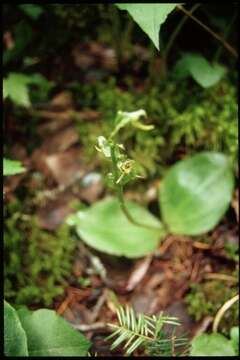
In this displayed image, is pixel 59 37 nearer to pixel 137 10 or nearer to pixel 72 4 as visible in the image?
pixel 72 4

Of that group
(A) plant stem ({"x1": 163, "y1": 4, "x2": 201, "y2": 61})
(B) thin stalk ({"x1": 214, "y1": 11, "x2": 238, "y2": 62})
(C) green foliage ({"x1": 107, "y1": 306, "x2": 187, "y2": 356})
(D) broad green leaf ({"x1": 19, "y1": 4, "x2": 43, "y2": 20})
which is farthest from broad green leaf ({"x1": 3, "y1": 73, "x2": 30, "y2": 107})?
(C) green foliage ({"x1": 107, "y1": 306, "x2": 187, "y2": 356})

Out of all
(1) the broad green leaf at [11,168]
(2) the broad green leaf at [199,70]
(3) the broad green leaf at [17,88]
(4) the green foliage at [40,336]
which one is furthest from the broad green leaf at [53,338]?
(2) the broad green leaf at [199,70]

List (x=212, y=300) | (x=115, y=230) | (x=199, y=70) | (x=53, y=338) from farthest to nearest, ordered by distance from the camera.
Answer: (x=199, y=70)
(x=115, y=230)
(x=212, y=300)
(x=53, y=338)

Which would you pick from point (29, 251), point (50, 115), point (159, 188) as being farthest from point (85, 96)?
point (29, 251)

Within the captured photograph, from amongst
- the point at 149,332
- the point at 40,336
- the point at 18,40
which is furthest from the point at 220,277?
the point at 18,40

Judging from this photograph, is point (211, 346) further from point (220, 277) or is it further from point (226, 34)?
point (226, 34)

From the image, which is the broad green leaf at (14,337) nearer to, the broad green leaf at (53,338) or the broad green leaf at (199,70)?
the broad green leaf at (53,338)

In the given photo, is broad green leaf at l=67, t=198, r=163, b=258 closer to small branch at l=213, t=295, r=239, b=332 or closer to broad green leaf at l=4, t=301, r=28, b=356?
small branch at l=213, t=295, r=239, b=332
